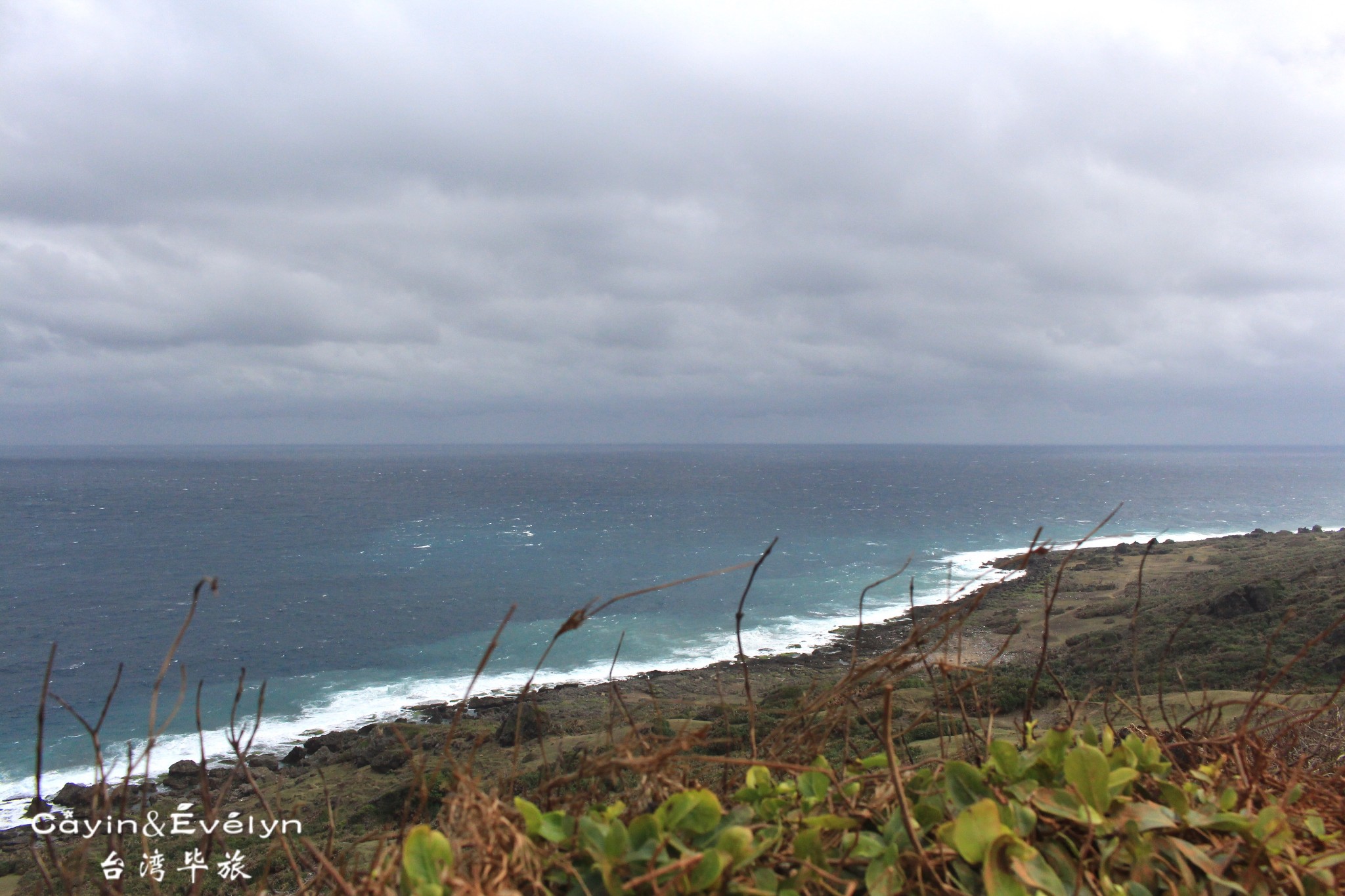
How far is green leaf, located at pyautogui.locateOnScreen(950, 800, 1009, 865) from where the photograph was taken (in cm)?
142

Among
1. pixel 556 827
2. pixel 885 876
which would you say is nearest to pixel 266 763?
pixel 556 827

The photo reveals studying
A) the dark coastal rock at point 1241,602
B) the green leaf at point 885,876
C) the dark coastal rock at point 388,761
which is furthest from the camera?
the dark coastal rock at point 1241,602

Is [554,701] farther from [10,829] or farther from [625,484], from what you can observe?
[625,484]

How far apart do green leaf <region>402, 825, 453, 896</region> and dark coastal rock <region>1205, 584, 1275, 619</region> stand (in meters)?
31.3

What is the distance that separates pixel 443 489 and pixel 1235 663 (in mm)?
121447

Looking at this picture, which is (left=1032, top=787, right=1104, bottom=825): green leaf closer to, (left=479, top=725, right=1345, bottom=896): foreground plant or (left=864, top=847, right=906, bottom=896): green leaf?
(left=479, top=725, right=1345, bottom=896): foreground plant

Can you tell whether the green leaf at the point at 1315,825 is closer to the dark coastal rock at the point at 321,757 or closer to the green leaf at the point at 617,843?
the green leaf at the point at 617,843

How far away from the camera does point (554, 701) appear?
1032 inches

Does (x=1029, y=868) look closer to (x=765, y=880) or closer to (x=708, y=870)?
(x=765, y=880)

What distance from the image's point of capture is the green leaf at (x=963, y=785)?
166cm

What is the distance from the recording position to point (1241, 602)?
2616 cm

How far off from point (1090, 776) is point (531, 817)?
117 centimetres

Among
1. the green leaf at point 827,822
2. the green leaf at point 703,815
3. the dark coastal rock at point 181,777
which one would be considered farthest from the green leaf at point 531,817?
the dark coastal rock at point 181,777

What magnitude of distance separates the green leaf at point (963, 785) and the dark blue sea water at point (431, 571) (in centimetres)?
1198
